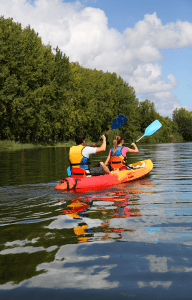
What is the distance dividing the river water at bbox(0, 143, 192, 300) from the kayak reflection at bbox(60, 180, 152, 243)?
0.01 m

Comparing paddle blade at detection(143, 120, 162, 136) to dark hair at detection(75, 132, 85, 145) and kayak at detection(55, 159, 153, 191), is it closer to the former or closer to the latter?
kayak at detection(55, 159, 153, 191)

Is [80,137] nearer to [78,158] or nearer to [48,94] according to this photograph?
[78,158]

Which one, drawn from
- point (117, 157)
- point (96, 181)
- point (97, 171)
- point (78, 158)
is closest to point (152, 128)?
point (117, 157)

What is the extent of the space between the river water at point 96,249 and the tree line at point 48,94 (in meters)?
30.5

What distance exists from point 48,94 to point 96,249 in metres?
38.3

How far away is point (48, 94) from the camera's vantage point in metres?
40.6

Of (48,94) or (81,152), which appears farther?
(48,94)

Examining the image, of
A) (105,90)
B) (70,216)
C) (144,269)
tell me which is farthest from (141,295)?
(105,90)

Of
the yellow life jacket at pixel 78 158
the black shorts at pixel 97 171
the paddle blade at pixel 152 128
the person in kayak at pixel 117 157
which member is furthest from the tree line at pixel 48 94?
the yellow life jacket at pixel 78 158

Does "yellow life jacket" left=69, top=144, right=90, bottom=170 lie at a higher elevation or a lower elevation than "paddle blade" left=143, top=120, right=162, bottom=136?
lower

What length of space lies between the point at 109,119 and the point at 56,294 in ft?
184

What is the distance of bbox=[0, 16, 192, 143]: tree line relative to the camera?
36375 mm

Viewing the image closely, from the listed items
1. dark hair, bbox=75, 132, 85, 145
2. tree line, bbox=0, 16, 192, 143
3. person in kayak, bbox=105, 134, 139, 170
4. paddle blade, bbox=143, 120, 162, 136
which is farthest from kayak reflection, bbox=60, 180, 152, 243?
tree line, bbox=0, 16, 192, 143

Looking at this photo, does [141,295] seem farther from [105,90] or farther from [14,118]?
[105,90]
